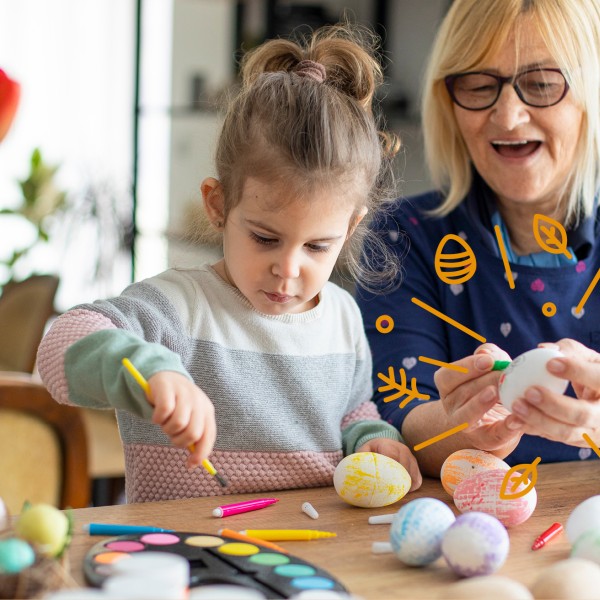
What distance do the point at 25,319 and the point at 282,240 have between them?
6.69 feet

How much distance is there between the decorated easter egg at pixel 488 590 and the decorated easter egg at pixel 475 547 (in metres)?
0.07

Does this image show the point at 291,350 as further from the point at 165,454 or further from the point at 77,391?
the point at 77,391

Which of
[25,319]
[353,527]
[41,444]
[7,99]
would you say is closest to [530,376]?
[353,527]

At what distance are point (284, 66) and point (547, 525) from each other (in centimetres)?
71

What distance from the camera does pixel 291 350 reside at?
1.32 metres

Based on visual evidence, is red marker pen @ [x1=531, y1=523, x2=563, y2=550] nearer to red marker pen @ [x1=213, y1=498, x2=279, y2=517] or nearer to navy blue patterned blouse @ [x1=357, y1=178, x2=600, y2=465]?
red marker pen @ [x1=213, y1=498, x2=279, y2=517]

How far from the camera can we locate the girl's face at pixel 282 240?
1.14 meters

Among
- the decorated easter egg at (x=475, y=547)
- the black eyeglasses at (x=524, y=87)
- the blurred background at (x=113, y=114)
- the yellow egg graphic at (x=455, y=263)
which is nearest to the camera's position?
the decorated easter egg at (x=475, y=547)

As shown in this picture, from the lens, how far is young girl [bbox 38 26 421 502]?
3.78 feet

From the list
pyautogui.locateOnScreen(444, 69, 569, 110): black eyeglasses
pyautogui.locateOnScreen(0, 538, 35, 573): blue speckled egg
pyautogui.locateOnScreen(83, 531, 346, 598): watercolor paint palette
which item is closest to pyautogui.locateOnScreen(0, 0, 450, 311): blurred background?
pyautogui.locateOnScreen(444, 69, 569, 110): black eyeglasses

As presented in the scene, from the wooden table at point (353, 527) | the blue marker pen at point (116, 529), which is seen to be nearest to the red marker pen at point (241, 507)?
the wooden table at point (353, 527)

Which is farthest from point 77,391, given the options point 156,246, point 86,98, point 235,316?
point 86,98

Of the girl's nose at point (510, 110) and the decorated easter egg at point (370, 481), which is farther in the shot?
the girl's nose at point (510, 110)

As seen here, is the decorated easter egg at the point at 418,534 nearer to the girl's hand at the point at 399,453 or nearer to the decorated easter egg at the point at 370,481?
the decorated easter egg at the point at 370,481
